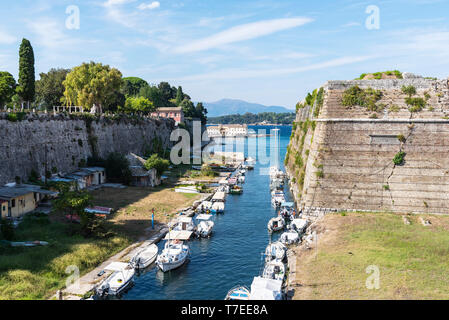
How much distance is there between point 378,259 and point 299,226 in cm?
930

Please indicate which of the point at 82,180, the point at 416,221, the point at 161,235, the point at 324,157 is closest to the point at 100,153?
the point at 82,180

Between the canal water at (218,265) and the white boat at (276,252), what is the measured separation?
72 cm

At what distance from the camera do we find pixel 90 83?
56094mm

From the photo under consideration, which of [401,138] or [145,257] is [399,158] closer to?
[401,138]

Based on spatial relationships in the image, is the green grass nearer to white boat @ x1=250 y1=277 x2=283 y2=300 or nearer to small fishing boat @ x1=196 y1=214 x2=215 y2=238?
small fishing boat @ x1=196 y1=214 x2=215 y2=238

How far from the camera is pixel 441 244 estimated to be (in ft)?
75.3

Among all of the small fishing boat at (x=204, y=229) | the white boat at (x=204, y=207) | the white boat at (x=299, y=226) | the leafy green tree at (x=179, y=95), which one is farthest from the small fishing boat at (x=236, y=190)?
the leafy green tree at (x=179, y=95)

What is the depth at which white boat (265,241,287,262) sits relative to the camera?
2460cm

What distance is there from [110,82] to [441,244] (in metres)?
52.1

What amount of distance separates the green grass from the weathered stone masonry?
19133mm

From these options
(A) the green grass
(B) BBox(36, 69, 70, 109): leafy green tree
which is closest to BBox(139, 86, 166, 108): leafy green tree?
(B) BBox(36, 69, 70, 109): leafy green tree

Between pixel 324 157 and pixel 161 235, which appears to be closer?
pixel 161 235

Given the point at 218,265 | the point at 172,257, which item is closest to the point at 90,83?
the point at 172,257
